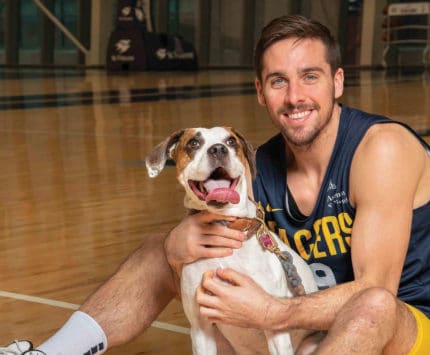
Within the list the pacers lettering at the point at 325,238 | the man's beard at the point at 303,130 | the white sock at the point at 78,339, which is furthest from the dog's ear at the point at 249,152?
the white sock at the point at 78,339

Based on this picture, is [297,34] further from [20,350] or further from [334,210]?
[20,350]

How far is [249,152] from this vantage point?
9.37ft

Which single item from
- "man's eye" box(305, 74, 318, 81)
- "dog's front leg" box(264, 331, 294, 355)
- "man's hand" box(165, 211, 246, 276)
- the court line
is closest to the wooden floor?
the court line

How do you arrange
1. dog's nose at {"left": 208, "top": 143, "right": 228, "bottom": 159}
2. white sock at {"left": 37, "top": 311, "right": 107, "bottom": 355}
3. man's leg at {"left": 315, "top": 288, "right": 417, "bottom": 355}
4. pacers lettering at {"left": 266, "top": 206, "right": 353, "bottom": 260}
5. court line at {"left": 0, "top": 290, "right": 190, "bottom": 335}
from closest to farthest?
man's leg at {"left": 315, "top": 288, "right": 417, "bottom": 355} < dog's nose at {"left": 208, "top": 143, "right": 228, "bottom": 159} < pacers lettering at {"left": 266, "top": 206, "right": 353, "bottom": 260} < white sock at {"left": 37, "top": 311, "right": 107, "bottom": 355} < court line at {"left": 0, "top": 290, "right": 190, "bottom": 335}

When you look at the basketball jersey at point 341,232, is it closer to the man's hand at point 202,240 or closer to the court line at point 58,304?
the man's hand at point 202,240

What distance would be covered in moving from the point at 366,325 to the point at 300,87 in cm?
76

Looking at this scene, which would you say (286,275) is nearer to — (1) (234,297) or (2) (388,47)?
(1) (234,297)

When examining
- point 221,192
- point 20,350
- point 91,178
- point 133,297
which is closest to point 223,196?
point 221,192

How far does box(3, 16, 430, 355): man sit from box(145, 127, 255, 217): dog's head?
103mm

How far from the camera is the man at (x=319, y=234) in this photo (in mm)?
2598

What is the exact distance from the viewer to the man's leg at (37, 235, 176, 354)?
10.2 ft

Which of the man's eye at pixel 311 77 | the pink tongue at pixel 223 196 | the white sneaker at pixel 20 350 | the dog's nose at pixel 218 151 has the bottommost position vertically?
the white sneaker at pixel 20 350

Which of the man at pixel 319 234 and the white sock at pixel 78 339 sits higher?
the man at pixel 319 234

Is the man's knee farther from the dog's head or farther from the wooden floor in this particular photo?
the wooden floor
